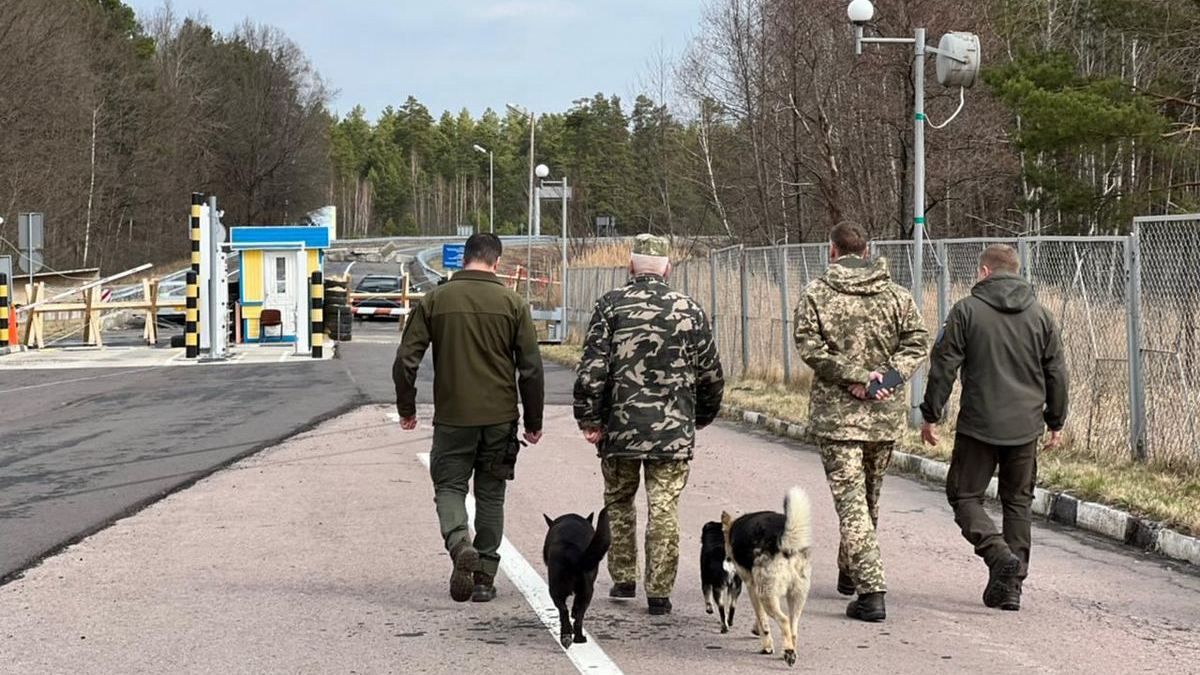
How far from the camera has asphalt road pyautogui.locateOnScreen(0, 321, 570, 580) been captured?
387 inches

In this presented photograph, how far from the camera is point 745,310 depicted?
21.4 metres

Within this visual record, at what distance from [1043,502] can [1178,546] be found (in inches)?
70.7

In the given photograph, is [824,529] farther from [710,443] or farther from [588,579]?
[710,443]

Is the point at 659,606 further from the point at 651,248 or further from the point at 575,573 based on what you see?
the point at 651,248

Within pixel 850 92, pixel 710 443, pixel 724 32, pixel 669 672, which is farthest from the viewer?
pixel 724 32

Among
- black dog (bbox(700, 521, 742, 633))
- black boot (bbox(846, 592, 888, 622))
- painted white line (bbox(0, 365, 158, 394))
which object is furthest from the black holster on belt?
painted white line (bbox(0, 365, 158, 394))

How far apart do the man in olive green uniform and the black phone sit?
67.4 inches

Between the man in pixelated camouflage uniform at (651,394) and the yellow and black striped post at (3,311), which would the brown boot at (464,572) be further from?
the yellow and black striped post at (3,311)

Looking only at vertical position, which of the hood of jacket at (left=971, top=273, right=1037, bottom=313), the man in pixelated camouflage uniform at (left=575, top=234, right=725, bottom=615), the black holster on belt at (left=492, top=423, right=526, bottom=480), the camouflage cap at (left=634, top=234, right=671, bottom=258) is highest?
the camouflage cap at (left=634, top=234, right=671, bottom=258)

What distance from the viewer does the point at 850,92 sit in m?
38.0

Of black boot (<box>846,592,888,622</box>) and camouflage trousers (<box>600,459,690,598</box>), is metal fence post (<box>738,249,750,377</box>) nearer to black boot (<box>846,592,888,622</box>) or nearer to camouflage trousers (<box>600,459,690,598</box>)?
camouflage trousers (<box>600,459,690,598</box>)

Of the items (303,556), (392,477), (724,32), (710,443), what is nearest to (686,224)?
(724,32)

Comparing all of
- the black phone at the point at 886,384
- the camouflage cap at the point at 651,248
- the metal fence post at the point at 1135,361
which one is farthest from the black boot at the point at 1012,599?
the metal fence post at the point at 1135,361

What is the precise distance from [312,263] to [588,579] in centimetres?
2853
